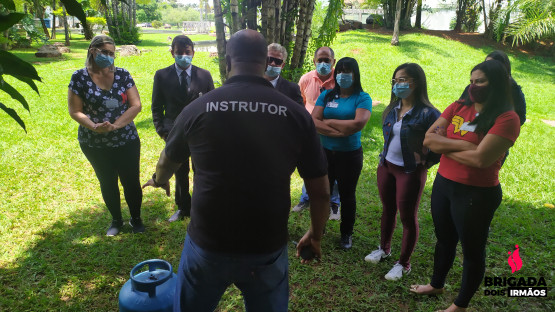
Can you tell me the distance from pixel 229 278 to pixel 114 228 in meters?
2.90

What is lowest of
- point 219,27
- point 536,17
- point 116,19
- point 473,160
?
point 473,160

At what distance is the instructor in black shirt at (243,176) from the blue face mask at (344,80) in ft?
6.14

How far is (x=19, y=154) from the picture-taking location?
6.30 metres

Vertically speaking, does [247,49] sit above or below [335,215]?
above

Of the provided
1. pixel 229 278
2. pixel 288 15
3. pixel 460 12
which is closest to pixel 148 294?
pixel 229 278

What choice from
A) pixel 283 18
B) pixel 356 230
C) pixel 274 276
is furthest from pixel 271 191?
pixel 283 18

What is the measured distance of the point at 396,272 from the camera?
338cm

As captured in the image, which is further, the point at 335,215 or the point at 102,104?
the point at 335,215

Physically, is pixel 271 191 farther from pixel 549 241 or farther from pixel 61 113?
pixel 61 113

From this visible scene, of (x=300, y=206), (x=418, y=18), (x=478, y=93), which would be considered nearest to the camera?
(x=478, y=93)

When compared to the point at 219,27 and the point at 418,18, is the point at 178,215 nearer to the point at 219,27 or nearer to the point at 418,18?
the point at 219,27

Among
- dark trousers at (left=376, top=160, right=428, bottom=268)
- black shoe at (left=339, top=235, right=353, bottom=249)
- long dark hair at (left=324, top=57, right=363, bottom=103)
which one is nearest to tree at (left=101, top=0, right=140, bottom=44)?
long dark hair at (left=324, top=57, right=363, bottom=103)

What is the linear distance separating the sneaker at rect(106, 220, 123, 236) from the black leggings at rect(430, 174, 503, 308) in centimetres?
329

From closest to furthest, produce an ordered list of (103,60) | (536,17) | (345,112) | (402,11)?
(103,60), (345,112), (536,17), (402,11)
